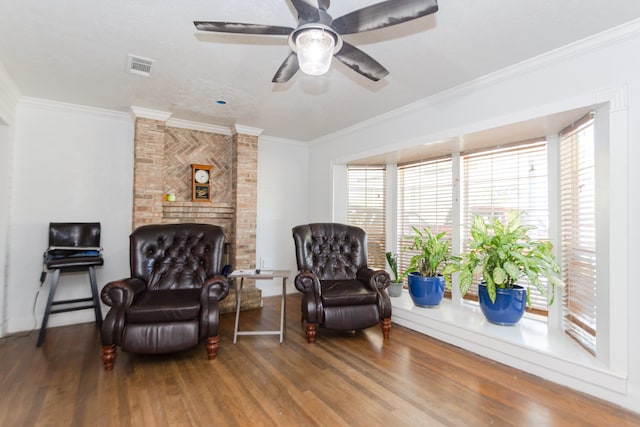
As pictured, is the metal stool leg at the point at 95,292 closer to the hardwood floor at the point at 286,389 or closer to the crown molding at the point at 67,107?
the hardwood floor at the point at 286,389

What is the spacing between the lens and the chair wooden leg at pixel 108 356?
2432mm

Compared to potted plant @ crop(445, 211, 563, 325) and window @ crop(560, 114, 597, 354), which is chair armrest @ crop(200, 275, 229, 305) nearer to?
potted plant @ crop(445, 211, 563, 325)

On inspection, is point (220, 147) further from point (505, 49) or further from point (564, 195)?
point (564, 195)

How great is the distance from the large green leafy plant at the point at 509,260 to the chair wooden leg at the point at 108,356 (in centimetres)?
309

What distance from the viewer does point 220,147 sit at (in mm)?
4648

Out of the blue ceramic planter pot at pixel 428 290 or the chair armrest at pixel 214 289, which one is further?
the blue ceramic planter pot at pixel 428 290

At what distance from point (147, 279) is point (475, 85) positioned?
3.72 m

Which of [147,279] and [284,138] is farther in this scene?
[284,138]

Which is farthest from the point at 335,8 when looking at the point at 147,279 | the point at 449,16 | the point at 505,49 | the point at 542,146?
the point at 147,279

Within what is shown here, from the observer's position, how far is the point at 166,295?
282 centimetres

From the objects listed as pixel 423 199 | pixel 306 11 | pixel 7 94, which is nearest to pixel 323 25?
pixel 306 11

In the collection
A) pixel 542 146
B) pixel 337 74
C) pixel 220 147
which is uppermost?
pixel 337 74

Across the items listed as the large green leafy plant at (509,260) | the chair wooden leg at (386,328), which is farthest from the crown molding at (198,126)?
the large green leafy plant at (509,260)

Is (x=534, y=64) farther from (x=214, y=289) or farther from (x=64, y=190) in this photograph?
(x=64, y=190)
